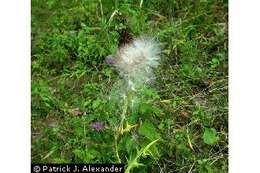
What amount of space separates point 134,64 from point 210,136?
0.55m

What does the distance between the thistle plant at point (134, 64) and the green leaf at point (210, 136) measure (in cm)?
41

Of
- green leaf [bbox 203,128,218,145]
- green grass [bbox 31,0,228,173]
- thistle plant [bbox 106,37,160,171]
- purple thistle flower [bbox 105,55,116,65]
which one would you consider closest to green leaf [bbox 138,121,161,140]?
green grass [bbox 31,0,228,173]

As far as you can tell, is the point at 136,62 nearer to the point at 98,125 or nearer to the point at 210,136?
the point at 98,125

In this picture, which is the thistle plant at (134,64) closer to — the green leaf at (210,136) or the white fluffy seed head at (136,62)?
the white fluffy seed head at (136,62)

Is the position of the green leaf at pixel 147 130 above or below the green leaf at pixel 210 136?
above

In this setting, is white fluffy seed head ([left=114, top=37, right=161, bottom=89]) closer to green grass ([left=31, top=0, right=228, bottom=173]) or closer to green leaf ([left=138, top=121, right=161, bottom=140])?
green grass ([left=31, top=0, right=228, bottom=173])

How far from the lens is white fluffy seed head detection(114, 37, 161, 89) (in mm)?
4281

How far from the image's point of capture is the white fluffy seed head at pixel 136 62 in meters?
4.28

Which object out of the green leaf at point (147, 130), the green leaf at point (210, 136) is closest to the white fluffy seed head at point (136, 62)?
the green leaf at point (147, 130)

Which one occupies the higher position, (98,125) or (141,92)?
(141,92)

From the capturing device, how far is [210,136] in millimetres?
4273

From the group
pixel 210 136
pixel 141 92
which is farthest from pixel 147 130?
pixel 210 136
